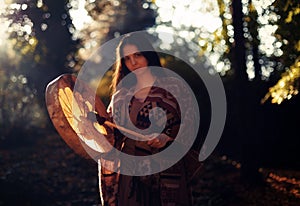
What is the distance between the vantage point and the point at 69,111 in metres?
3.21

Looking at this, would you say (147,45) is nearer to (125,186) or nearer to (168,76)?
(168,76)

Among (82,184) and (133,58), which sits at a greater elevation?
(133,58)

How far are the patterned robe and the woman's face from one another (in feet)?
0.54

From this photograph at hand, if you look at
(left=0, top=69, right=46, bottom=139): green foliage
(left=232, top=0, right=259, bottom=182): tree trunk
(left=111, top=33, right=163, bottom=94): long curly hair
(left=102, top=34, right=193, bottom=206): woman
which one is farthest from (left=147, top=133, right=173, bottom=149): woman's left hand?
(left=0, top=69, right=46, bottom=139): green foliage

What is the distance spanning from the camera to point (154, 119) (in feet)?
10.2

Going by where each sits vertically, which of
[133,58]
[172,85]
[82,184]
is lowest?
[82,184]

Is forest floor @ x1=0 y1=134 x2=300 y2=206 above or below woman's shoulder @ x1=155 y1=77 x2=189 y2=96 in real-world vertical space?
below

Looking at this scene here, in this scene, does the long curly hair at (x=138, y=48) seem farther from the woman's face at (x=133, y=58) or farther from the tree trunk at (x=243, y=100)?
the tree trunk at (x=243, y=100)

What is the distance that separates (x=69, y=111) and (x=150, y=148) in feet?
1.98

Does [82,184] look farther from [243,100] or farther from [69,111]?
[69,111]

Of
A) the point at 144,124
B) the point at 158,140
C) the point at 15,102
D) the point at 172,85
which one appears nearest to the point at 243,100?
the point at 172,85

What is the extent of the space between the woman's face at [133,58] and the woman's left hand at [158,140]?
51 cm

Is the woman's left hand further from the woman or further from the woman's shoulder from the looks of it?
the woman's shoulder

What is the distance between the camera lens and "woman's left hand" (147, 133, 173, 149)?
9.73ft
